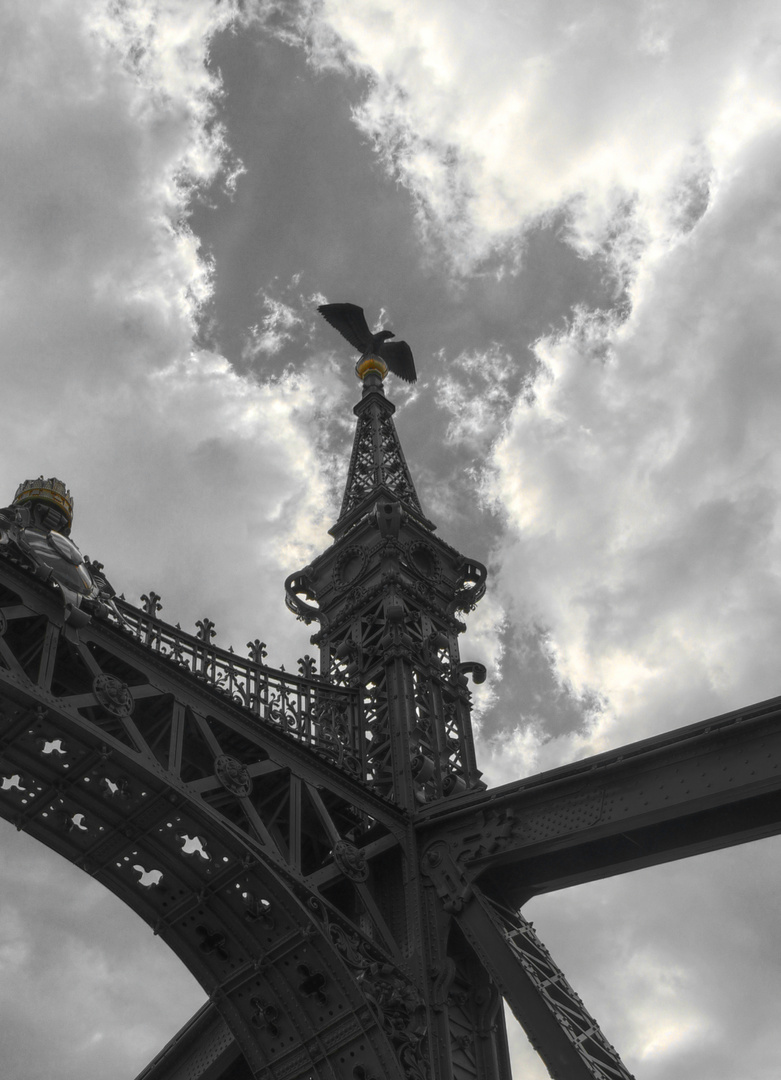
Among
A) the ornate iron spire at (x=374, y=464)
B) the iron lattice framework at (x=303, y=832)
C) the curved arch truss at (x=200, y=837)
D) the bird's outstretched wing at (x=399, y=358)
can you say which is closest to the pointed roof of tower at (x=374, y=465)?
the ornate iron spire at (x=374, y=464)

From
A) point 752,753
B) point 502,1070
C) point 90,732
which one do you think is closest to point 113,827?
point 90,732

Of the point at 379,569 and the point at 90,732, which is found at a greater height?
the point at 379,569

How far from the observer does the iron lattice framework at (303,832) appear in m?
12.9

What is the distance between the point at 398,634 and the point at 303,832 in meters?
3.65

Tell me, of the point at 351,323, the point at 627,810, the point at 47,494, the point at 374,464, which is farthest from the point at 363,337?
the point at 627,810

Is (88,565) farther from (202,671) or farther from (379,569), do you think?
(379,569)

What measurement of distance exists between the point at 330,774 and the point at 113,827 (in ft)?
10.1

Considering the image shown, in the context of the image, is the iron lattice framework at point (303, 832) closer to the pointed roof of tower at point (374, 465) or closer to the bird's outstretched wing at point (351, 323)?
the pointed roof of tower at point (374, 465)

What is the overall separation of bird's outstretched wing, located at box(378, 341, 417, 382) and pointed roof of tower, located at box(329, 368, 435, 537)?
87 centimetres

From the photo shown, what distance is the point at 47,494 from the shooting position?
1452 centimetres

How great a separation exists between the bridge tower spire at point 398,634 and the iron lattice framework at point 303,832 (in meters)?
0.37

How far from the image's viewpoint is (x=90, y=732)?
12.3m

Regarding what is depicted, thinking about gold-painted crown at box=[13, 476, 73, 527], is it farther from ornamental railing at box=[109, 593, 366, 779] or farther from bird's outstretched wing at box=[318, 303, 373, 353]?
bird's outstretched wing at box=[318, 303, 373, 353]

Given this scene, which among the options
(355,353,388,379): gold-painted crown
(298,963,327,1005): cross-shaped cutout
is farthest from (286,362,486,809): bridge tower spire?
(355,353,388,379): gold-painted crown
